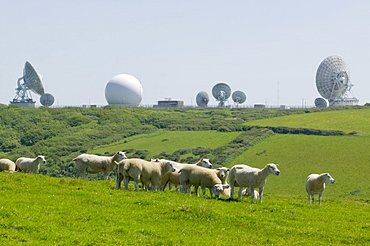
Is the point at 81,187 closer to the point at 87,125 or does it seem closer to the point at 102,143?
the point at 102,143

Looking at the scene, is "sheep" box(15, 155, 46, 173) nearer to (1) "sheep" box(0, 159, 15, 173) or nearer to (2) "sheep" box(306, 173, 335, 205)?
(1) "sheep" box(0, 159, 15, 173)

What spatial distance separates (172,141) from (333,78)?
78.7 meters

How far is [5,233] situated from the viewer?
16.9 metres

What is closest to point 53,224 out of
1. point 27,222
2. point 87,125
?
point 27,222

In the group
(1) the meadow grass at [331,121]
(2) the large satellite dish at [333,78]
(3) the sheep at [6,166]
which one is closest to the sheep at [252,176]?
(3) the sheep at [6,166]

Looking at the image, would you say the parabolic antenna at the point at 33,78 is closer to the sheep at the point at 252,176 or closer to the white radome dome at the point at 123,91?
the white radome dome at the point at 123,91

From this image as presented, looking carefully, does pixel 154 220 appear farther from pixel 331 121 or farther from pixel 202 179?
pixel 331 121

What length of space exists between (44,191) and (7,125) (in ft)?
373

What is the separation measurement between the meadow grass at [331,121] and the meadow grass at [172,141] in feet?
44.5

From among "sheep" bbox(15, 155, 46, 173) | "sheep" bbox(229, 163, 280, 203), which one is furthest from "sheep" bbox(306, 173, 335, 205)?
"sheep" bbox(15, 155, 46, 173)

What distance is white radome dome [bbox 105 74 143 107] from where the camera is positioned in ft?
604

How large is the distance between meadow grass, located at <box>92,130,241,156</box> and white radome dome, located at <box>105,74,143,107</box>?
232ft

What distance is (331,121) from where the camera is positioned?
111938mm

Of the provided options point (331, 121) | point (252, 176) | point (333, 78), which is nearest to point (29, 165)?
point (252, 176)
